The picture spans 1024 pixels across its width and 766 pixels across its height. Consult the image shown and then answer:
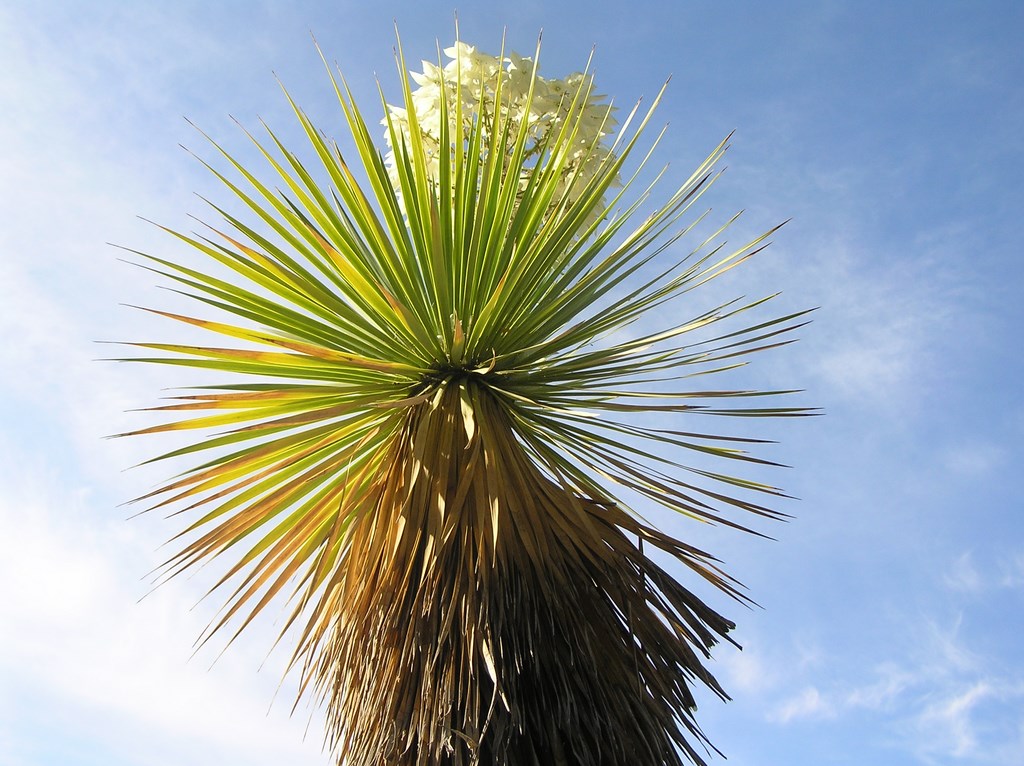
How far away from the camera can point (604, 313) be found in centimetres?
305

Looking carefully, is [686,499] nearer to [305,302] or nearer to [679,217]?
[679,217]

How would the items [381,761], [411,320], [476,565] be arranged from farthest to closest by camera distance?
1. [411,320]
2. [476,565]
3. [381,761]

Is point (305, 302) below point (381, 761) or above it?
above

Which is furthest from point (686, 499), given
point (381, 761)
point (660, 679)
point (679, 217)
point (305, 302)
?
point (305, 302)

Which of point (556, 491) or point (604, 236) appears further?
point (604, 236)

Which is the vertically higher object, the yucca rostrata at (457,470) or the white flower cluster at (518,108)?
the white flower cluster at (518,108)

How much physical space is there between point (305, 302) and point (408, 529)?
2.80ft

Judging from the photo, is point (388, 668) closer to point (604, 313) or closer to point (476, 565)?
point (476, 565)

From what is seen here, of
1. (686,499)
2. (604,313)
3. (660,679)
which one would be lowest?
(660,679)

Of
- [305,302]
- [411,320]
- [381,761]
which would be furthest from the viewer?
[305,302]

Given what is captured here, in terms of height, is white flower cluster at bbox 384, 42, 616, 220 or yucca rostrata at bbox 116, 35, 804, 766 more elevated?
white flower cluster at bbox 384, 42, 616, 220

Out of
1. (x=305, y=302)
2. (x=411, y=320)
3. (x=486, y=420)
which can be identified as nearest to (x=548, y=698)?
(x=486, y=420)

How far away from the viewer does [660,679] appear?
2.62m

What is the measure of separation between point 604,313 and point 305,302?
99 centimetres
